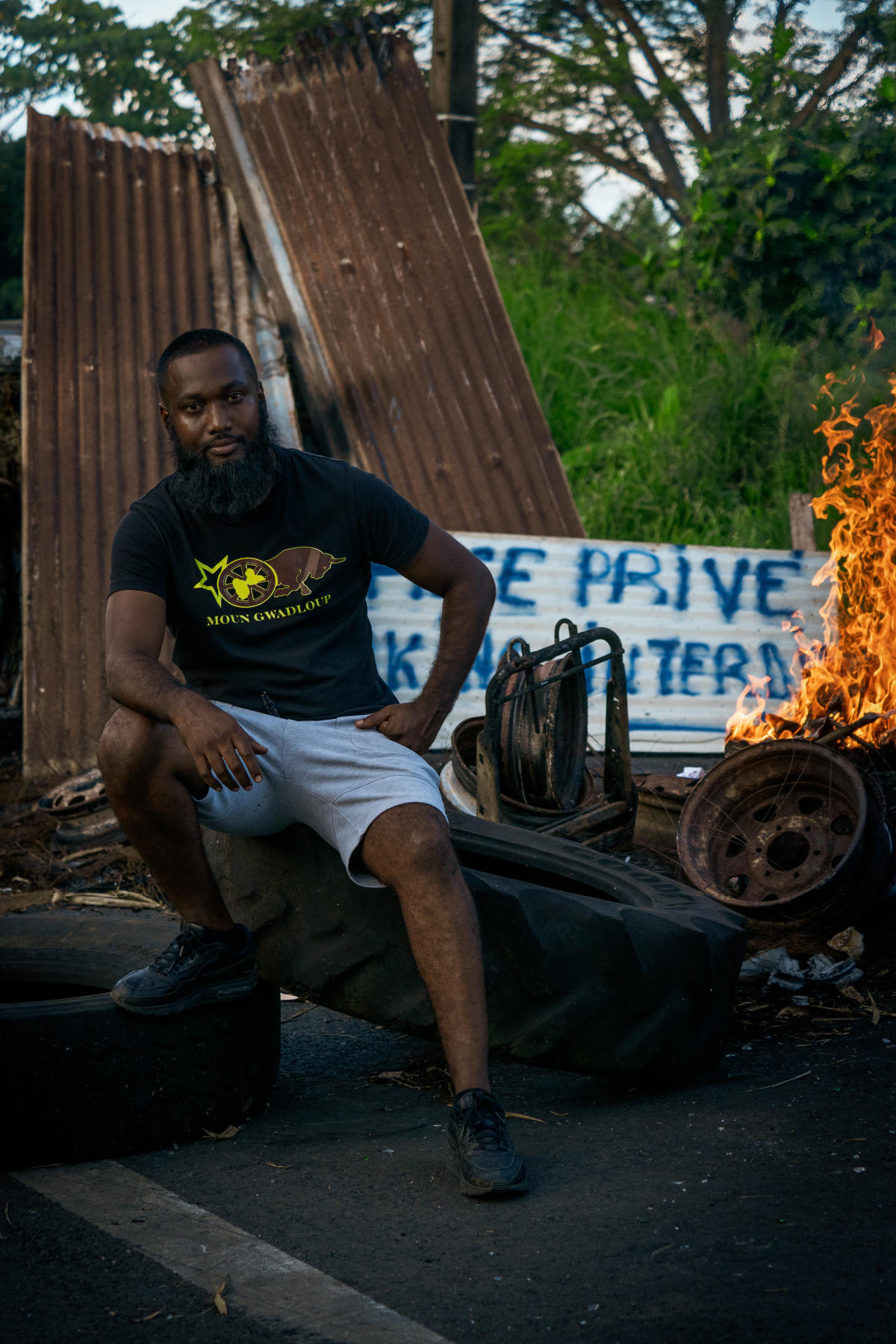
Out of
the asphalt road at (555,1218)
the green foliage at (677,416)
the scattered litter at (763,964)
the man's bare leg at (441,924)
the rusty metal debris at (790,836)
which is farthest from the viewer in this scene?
the green foliage at (677,416)

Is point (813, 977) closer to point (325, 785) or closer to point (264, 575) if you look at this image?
point (325, 785)

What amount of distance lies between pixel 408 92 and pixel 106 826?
5.94m

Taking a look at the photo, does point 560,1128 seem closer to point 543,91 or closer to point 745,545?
point 745,545

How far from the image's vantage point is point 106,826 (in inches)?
250

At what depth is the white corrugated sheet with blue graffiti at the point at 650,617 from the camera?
8203mm

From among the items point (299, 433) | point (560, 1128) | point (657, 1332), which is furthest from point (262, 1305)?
point (299, 433)

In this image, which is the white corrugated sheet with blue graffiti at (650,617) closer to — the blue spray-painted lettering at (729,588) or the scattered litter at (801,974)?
the blue spray-painted lettering at (729,588)

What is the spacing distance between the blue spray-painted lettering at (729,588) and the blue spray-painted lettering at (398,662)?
211 centimetres

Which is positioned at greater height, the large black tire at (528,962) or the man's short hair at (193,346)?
the man's short hair at (193,346)

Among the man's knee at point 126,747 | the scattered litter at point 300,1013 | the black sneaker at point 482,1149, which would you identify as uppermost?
the man's knee at point 126,747

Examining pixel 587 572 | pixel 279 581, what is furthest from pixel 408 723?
pixel 587 572

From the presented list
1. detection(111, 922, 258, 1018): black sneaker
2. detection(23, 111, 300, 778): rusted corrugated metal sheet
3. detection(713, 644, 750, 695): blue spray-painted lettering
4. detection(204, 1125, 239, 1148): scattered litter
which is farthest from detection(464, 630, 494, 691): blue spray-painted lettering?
detection(204, 1125, 239, 1148): scattered litter

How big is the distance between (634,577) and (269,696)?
5.28 m

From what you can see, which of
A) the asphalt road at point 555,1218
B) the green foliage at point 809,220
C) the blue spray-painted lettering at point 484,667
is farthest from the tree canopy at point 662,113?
the asphalt road at point 555,1218
